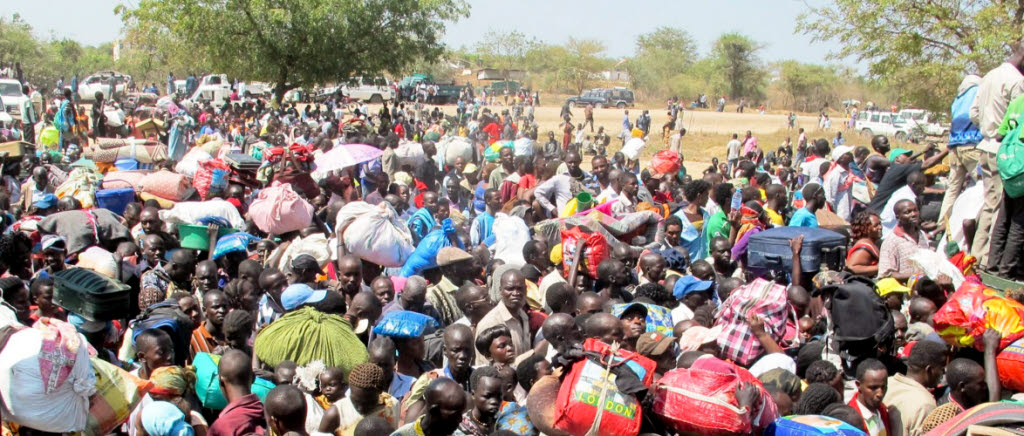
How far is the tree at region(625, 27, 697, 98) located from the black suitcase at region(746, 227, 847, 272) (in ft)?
158

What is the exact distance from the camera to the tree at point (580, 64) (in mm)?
55875

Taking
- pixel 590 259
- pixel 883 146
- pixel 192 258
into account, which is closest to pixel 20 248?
pixel 192 258

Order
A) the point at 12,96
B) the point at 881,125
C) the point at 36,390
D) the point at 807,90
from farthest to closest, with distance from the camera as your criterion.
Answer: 1. the point at 807,90
2. the point at 881,125
3. the point at 12,96
4. the point at 36,390

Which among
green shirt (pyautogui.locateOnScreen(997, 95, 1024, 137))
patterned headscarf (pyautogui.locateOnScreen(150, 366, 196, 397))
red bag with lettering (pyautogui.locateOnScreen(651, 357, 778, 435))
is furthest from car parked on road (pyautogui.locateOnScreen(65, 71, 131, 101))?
red bag with lettering (pyautogui.locateOnScreen(651, 357, 778, 435))

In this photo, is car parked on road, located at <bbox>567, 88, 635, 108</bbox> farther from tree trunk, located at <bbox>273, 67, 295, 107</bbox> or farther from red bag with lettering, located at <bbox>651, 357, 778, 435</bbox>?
red bag with lettering, located at <bbox>651, 357, 778, 435</bbox>

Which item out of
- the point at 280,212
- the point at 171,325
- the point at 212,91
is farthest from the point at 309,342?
the point at 212,91

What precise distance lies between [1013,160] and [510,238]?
366cm

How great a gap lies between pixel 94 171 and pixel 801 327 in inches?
290

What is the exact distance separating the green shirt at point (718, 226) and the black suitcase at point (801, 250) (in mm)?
889

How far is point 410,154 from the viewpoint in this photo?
459 inches

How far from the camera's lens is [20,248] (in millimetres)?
6500

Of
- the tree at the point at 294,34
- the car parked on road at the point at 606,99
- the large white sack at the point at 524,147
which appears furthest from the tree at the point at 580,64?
the large white sack at the point at 524,147

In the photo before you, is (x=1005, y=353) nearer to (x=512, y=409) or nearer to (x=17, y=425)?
(x=512, y=409)

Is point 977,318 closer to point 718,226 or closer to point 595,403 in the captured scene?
point 595,403
